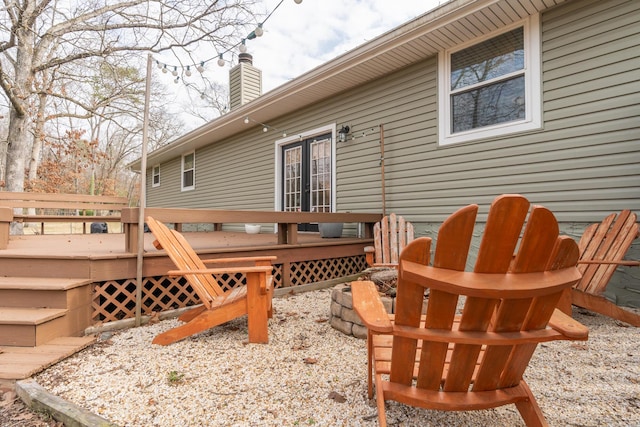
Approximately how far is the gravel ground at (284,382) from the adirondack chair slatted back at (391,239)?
1745 mm

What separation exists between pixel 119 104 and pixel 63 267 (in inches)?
427

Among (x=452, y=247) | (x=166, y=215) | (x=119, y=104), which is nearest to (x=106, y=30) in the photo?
(x=119, y=104)

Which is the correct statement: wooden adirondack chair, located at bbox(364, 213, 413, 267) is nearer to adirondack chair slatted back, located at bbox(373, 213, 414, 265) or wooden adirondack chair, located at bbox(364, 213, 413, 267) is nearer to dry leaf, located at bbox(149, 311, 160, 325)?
adirondack chair slatted back, located at bbox(373, 213, 414, 265)

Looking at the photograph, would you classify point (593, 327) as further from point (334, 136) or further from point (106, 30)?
point (106, 30)

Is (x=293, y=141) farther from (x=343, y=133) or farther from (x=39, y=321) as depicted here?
(x=39, y=321)

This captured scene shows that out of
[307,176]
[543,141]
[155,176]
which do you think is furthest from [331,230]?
[155,176]

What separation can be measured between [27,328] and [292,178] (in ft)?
17.5

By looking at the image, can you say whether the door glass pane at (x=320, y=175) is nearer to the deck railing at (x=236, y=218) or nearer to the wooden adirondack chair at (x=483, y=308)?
the deck railing at (x=236, y=218)

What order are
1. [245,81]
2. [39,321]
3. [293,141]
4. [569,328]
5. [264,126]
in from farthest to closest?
1. [245,81]
2. [264,126]
3. [293,141]
4. [39,321]
5. [569,328]

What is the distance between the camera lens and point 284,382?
1945 millimetres

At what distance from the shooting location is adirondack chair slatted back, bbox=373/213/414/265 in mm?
4301

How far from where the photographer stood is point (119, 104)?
11547 millimetres

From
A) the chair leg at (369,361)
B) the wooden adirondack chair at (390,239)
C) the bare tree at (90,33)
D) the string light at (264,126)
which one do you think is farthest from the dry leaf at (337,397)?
the bare tree at (90,33)

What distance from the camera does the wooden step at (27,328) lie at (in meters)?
2.30
